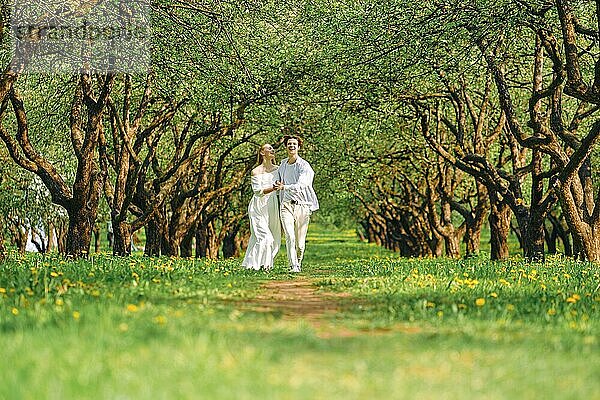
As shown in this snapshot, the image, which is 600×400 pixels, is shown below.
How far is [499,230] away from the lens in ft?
84.6

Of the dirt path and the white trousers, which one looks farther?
the white trousers

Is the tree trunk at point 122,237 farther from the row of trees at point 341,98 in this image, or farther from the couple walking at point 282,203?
the couple walking at point 282,203

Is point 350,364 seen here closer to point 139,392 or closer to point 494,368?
point 494,368

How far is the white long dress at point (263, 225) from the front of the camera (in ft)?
57.9

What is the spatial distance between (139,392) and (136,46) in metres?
13.5

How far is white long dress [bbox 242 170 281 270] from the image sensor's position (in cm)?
1764

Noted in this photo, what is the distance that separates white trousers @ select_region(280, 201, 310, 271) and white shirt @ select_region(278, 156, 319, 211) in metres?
0.14

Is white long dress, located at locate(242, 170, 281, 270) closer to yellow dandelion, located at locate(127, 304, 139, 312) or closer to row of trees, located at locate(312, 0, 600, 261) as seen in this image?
row of trees, located at locate(312, 0, 600, 261)

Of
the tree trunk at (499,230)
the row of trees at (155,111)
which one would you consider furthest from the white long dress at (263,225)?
the tree trunk at (499,230)

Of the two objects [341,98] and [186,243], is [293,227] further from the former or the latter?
[186,243]

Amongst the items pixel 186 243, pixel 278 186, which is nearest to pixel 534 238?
pixel 278 186

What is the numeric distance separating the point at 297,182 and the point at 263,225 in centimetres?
123

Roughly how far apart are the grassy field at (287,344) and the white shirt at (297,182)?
6.41 metres

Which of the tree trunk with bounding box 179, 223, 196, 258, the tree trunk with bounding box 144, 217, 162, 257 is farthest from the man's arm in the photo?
the tree trunk with bounding box 179, 223, 196, 258
